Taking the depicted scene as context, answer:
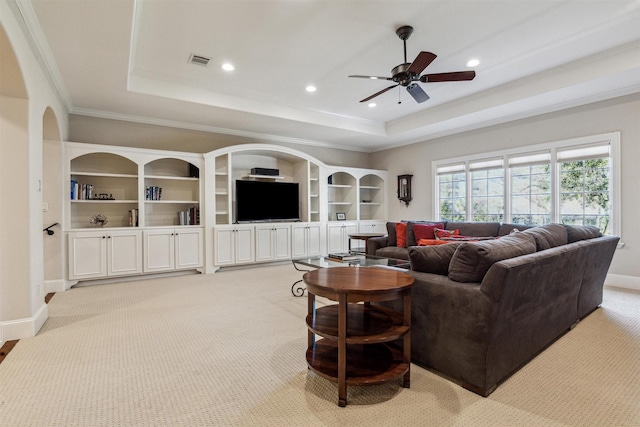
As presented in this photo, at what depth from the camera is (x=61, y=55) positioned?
124 inches

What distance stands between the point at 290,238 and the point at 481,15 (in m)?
4.49

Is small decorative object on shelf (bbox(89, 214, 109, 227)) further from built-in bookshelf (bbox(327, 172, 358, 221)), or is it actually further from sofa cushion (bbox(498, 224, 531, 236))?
sofa cushion (bbox(498, 224, 531, 236))

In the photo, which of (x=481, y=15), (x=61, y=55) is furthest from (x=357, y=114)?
(x=61, y=55)

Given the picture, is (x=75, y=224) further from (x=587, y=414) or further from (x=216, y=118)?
(x=587, y=414)

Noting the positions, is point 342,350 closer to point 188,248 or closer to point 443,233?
point 443,233

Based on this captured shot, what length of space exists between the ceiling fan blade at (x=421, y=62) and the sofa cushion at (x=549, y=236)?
1.74 m

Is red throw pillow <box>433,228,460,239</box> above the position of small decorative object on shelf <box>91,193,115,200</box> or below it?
below

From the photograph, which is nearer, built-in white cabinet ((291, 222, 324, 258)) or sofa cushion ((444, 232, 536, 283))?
sofa cushion ((444, 232, 536, 283))

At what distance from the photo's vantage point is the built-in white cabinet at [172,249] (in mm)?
4875

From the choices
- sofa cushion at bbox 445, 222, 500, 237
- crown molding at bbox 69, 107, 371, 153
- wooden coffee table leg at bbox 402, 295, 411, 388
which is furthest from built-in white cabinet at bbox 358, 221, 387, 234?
wooden coffee table leg at bbox 402, 295, 411, 388

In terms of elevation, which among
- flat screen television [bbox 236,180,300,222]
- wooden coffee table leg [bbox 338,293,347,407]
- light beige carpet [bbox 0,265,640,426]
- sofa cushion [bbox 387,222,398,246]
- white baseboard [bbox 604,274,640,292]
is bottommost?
light beige carpet [bbox 0,265,640,426]

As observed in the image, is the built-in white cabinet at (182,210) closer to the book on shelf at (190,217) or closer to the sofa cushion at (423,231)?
the book on shelf at (190,217)

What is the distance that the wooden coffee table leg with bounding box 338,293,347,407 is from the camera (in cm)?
170

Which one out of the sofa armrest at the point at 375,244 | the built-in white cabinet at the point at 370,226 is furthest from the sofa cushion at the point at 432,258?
the built-in white cabinet at the point at 370,226
